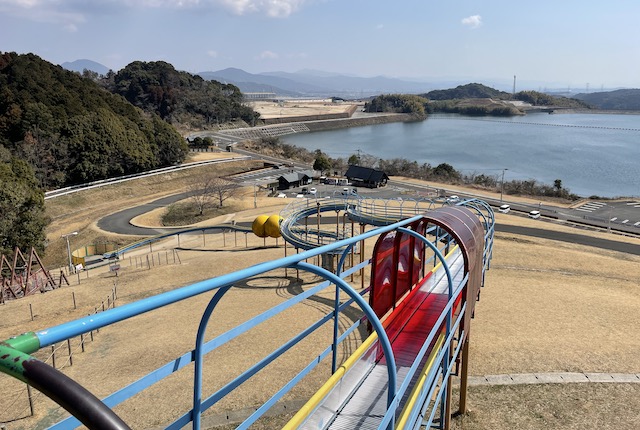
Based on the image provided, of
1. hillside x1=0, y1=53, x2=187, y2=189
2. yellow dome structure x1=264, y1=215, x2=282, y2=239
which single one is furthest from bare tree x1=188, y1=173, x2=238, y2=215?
yellow dome structure x1=264, y1=215, x2=282, y2=239

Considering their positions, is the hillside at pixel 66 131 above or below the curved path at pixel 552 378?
above

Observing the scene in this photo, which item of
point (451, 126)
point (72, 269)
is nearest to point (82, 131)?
point (72, 269)

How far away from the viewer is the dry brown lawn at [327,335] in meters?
9.93

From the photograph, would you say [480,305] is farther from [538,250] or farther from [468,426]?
[538,250]

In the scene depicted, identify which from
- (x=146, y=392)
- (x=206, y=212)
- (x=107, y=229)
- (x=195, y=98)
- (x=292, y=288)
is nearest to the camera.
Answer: (x=146, y=392)

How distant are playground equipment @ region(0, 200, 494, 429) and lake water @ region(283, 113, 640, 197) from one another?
174 ft

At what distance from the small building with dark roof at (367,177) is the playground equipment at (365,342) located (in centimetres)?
3509

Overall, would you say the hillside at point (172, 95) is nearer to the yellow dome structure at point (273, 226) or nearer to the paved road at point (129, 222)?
the paved road at point (129, 222)

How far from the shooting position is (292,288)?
17812 millimetres

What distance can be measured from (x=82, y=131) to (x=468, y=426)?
146 ft

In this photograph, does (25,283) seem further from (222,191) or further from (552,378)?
(552,378)

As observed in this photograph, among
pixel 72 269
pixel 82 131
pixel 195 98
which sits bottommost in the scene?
pixel 72 269

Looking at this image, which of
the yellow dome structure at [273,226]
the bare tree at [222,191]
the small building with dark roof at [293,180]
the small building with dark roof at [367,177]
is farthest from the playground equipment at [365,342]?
the small building with dark roof at [367,177]

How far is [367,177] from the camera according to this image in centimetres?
4741
